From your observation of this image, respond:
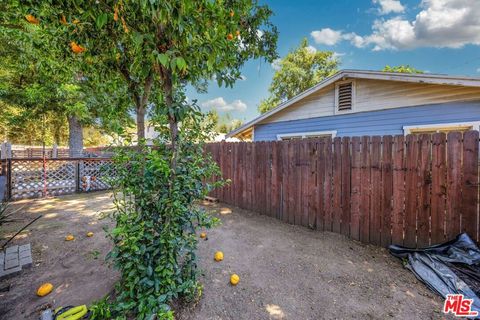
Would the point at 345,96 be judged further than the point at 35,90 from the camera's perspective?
No

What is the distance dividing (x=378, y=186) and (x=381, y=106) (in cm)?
326

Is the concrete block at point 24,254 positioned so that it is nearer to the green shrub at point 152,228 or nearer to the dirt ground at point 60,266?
the dirt ground at point 60,266

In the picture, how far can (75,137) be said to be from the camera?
10.1 metres

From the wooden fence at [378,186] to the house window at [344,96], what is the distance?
9.43 ft

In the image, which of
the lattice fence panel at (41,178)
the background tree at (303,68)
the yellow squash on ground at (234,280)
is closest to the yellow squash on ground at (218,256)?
the yellow squash on ground at (234,280)

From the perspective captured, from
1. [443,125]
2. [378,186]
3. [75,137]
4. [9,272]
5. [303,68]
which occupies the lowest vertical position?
[9,272]

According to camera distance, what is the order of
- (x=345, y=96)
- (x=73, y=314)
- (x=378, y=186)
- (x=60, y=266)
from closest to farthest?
(x=73, y=314), (x=60, y=266), (x=378, y=186), (x=345, y=96)

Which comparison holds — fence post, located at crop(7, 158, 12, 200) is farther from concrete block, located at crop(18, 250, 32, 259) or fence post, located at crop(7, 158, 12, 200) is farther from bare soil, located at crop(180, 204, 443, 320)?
bare soil, located at crop(180, 204, 443, 320)

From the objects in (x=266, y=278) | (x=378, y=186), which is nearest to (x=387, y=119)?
(x=378, y=186)

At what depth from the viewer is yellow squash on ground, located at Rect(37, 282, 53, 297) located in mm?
1984

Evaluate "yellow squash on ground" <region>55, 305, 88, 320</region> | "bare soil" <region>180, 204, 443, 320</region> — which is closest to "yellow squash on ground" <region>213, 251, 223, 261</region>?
"bare soil" <region>180, 204, 443, 320</region>

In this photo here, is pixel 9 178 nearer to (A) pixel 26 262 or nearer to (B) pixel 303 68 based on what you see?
(A) pixel 26 262

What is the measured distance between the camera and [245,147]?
507cm

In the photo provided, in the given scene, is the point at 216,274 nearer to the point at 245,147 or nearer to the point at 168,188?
the point at 168,188
